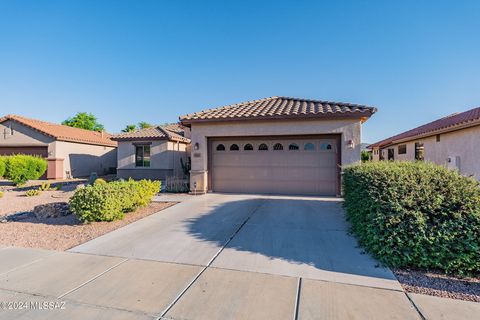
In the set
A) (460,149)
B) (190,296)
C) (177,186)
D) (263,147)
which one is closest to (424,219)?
(190,296)

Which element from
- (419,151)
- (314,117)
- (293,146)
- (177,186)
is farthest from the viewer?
(419,151)

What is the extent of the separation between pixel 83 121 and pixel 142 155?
38.2m

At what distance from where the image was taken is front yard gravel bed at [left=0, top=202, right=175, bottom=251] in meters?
5.22

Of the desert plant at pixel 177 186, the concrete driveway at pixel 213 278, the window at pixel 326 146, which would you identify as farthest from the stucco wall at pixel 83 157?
the window at pixel 326 146

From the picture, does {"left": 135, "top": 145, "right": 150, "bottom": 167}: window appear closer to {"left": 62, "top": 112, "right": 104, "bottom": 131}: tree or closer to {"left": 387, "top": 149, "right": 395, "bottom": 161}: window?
{"left": 387, "top": 149, "right": 395, "bottom": 161}: window

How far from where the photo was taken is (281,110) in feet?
35.4

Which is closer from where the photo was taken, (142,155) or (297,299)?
(297,299)

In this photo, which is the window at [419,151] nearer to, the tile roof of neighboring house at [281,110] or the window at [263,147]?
the tile roof of neighboring house at [281,110]

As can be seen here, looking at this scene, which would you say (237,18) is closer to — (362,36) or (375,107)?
(362,36)

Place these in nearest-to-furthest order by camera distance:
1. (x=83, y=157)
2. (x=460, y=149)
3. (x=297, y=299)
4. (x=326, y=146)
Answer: (x=297, y=299) → (x=326, y=146) → (x=460, y=149) → (x=83, y=157)

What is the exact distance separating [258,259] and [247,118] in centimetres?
718

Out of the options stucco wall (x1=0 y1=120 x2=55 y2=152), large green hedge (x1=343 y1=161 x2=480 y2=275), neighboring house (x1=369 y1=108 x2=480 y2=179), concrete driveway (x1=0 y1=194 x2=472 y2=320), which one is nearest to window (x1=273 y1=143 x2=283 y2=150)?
concrete driveway (x1=0 y1=194 x2=472 y2=320)

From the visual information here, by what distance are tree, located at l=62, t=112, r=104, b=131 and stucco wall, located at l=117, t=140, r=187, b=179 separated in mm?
36480

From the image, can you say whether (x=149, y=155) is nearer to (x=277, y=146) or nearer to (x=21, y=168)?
(x=21, y=168)
